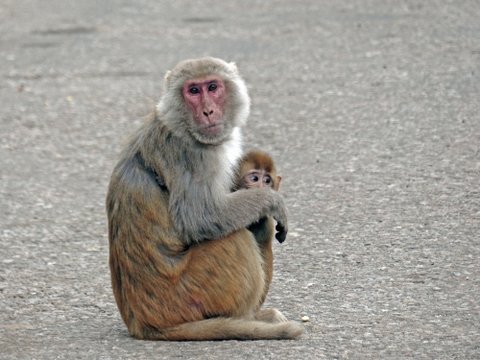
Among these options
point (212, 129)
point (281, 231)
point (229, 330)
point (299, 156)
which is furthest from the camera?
point (299, 156)

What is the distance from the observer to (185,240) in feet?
18.0

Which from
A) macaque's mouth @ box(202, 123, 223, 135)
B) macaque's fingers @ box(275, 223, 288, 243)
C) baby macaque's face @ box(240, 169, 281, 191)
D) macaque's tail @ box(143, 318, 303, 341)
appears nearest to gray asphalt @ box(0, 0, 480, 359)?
macaque's tail @ box(143, 318, 303, 341)

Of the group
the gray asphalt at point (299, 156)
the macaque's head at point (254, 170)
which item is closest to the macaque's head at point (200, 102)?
the macaque's head at point (254, 170)

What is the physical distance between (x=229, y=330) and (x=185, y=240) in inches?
18.4

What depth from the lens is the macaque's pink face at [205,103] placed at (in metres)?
5.64

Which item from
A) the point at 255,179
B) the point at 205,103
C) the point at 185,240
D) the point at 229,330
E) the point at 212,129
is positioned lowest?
the point at 229,330

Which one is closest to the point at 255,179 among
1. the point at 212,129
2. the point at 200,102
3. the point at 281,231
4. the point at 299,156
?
the point at 281,231

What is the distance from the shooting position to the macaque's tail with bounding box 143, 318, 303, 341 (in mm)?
5445

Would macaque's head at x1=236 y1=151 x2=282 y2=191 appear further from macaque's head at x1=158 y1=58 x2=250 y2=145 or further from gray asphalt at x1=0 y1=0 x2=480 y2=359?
gray asphalt at x1=0 y1=0 x2=480 y2=359

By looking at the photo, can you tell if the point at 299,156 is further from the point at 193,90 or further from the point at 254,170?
the point at 193,90

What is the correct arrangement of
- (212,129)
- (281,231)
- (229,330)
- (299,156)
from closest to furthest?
(229,330) → (212,129) → (281,231) → (299,156)

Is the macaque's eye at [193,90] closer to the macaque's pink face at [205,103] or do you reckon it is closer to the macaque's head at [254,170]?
the macaque's pink face at [205,103]

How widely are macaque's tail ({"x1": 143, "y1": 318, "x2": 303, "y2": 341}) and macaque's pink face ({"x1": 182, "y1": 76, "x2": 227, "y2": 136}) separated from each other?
916mm

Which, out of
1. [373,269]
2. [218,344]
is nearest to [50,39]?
[373,269]
